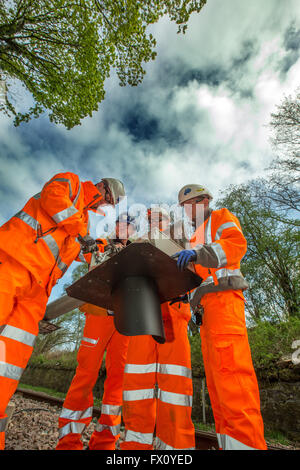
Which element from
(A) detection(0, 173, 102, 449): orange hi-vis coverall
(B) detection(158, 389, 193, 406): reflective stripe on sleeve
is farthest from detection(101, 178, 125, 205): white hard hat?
(B) detection(158, 389, 193, 406): reflective stripe on sleeve

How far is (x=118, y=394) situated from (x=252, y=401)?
170cm

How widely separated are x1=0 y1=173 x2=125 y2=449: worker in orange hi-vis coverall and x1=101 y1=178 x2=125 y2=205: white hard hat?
1.85ft

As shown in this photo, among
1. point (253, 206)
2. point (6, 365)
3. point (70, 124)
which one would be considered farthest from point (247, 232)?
point (6, 365)

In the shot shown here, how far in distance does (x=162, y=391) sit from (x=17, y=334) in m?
1.26

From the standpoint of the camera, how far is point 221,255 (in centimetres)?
189

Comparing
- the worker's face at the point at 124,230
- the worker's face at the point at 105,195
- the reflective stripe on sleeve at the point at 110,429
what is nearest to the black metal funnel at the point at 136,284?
the reflective stripe on sleeve at the point at 110,429

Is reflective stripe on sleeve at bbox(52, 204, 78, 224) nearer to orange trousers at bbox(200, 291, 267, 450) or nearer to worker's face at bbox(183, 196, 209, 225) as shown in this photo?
worker's face at bbox(183, 196, 209, 225)

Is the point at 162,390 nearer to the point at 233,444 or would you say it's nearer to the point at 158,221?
the point at 233,444

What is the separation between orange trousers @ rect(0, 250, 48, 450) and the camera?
5.54ft

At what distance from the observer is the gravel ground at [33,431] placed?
2576 millimetres

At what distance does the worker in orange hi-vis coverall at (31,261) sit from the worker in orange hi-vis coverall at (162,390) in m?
0.90

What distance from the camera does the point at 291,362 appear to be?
411 centimetres

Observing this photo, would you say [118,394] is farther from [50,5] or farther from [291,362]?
[50,5]

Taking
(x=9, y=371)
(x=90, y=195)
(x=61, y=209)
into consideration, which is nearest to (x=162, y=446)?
(x=9, y=371)
